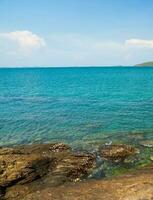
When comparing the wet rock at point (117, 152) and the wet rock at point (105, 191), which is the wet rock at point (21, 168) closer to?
the wet rock at point (105, 191)

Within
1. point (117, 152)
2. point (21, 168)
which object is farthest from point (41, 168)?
point (117, 152)

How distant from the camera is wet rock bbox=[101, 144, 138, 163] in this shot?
2869 cm

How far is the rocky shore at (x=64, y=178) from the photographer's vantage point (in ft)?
60.4

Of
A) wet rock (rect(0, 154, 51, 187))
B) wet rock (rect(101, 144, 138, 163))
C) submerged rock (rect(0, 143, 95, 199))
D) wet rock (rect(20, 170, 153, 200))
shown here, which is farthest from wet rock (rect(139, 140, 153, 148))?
wet rock (rect(20, 170, 153, 200))

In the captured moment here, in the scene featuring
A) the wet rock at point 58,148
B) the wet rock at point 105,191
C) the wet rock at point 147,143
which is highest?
the wet rock at point 105,191

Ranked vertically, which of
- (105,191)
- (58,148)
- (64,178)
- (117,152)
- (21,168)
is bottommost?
(64,178)

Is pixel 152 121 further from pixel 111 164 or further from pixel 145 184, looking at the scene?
pixel 145 184

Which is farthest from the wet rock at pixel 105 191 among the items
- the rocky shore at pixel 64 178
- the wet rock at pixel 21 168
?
the wet rock at pixel 21 168

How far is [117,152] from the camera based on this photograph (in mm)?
29484

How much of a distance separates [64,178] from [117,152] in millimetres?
7811

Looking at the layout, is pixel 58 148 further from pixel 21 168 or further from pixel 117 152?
pixel 21 168

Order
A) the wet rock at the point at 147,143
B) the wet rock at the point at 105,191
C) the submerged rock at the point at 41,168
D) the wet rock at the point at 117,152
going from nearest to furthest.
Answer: the wet rock at the point at 105,191, the submerged rock at the point at 41,168, the wet rock at the point at 117,152, the wet rock at the point at 147,143

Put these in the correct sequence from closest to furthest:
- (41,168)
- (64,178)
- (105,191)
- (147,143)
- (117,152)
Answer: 1. (105,191)
2. (64,178)
3. (41,168)
4. (117,152)
5. (147,143)

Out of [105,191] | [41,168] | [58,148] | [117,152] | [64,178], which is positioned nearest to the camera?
[105,191]
